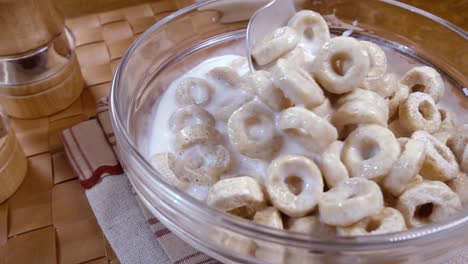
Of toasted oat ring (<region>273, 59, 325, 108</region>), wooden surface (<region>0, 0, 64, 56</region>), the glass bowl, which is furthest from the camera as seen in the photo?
wooden surface (<region>0, 0, 64, 56</region>)

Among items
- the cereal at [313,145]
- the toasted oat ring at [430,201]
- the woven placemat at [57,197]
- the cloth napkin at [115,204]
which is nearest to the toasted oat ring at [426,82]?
the cereal at [313,145]

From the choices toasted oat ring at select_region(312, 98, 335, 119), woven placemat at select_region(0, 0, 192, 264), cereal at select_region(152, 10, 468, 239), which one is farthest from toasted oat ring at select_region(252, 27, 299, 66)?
woven placemat at select_region(0, 0, 192, 264)

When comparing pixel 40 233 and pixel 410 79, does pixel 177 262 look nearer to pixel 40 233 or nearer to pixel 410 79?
pixel 40 233

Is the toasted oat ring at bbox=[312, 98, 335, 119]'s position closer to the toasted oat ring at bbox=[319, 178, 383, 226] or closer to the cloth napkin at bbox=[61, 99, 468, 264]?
the toasted oat ring at bbox=[319, 178, 383, 226]

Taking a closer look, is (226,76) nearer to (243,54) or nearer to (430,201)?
(243,54)

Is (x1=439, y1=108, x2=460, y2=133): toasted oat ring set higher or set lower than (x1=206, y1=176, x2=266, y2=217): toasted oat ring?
lower

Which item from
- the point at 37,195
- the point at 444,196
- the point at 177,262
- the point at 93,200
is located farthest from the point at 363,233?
the point at 37,195

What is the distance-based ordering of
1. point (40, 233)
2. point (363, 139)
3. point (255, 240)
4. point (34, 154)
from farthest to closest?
1. point (34, 154)
2. point (40, 233)
3. point (363, 139)
4. point (255, 240)
